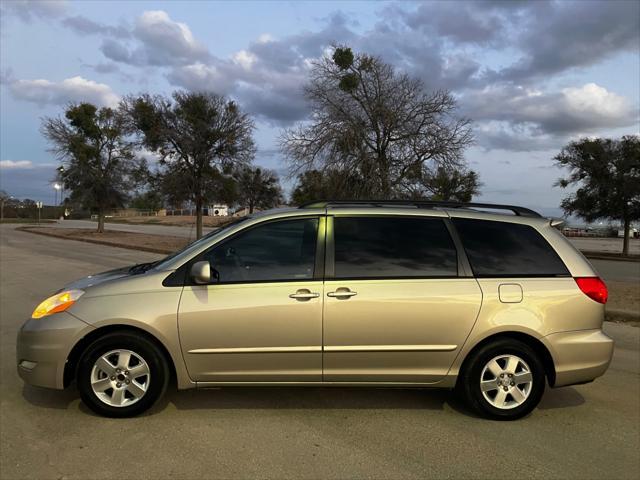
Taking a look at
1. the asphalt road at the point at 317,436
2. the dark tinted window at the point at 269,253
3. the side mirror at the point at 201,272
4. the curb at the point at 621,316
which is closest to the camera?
the asphalt road at the point at 317,436

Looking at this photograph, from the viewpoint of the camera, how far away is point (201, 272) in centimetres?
384

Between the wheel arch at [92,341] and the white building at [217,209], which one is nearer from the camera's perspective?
the wheel arch at [92,341]

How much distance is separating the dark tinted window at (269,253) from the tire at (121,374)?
82cm

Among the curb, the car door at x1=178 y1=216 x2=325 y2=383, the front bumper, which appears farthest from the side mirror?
the curb

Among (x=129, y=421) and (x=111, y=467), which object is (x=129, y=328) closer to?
(x=129, y=421)

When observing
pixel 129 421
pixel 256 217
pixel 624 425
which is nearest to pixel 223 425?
pixel 129 421

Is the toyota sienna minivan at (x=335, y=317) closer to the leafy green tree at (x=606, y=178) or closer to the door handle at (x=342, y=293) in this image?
the door handle at (x=342, y=293)

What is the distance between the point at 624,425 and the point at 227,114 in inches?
906

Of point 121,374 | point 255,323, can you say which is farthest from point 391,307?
point 121,374

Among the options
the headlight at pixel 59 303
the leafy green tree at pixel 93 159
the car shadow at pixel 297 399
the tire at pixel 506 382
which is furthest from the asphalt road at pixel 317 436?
the leafy green tree at pixel 93 159

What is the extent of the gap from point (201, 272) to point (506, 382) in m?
2.59

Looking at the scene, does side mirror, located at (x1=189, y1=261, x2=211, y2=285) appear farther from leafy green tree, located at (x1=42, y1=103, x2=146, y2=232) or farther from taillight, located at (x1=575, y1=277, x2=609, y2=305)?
leafy green tree, located at (x1=42, y1=103, x2=146, y2=232)

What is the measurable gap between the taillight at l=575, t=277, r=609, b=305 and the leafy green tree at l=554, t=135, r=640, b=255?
78.3ft

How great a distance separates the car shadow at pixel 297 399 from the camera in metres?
4.28
